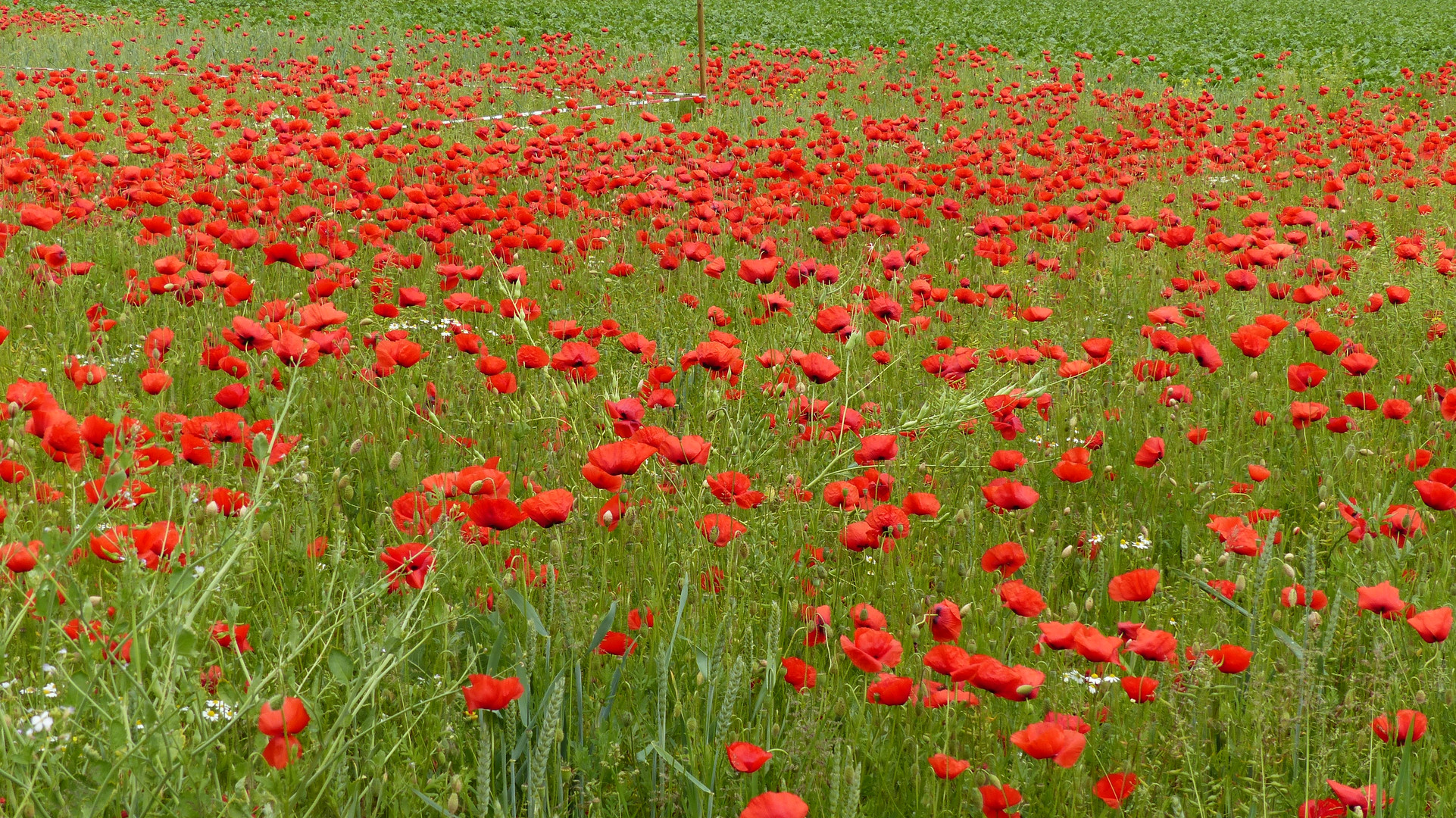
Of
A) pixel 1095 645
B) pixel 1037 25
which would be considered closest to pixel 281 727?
pixel 1095 645

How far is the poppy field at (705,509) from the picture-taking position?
1527 mm

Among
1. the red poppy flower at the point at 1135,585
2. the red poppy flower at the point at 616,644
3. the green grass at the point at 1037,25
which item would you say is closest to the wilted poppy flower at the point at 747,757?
the red poppy flower at the point at 616,644

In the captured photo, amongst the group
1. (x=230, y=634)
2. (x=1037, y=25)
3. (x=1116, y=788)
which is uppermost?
(x=1037, y=25)

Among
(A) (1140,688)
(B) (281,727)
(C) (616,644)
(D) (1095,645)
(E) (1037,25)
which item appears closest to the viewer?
(B) (281,727)

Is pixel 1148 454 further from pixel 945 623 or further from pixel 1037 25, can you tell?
pixel 1037 25

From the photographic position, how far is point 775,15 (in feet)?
81.3

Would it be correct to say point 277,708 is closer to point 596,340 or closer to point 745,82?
point 596,340

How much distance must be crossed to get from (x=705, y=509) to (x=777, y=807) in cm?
118

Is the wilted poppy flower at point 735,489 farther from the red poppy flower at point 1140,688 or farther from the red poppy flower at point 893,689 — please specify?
the red poppy flower at point 1140,688

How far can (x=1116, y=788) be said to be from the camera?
1.60 m

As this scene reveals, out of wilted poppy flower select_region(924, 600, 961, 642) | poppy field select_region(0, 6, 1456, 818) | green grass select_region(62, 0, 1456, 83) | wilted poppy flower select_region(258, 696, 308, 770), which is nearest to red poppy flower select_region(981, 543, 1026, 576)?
poppy field select_region(0, 6, 1456, 818)

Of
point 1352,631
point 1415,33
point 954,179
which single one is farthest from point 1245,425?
point 1415,33

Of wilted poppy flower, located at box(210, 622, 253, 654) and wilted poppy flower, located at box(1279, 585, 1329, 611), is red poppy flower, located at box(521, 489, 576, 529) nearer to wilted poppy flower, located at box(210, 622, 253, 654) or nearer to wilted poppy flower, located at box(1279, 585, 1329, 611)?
wilted poppy flower, located at box(210, 622, 253, 654)

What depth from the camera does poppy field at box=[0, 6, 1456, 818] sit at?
1527 millimetres
